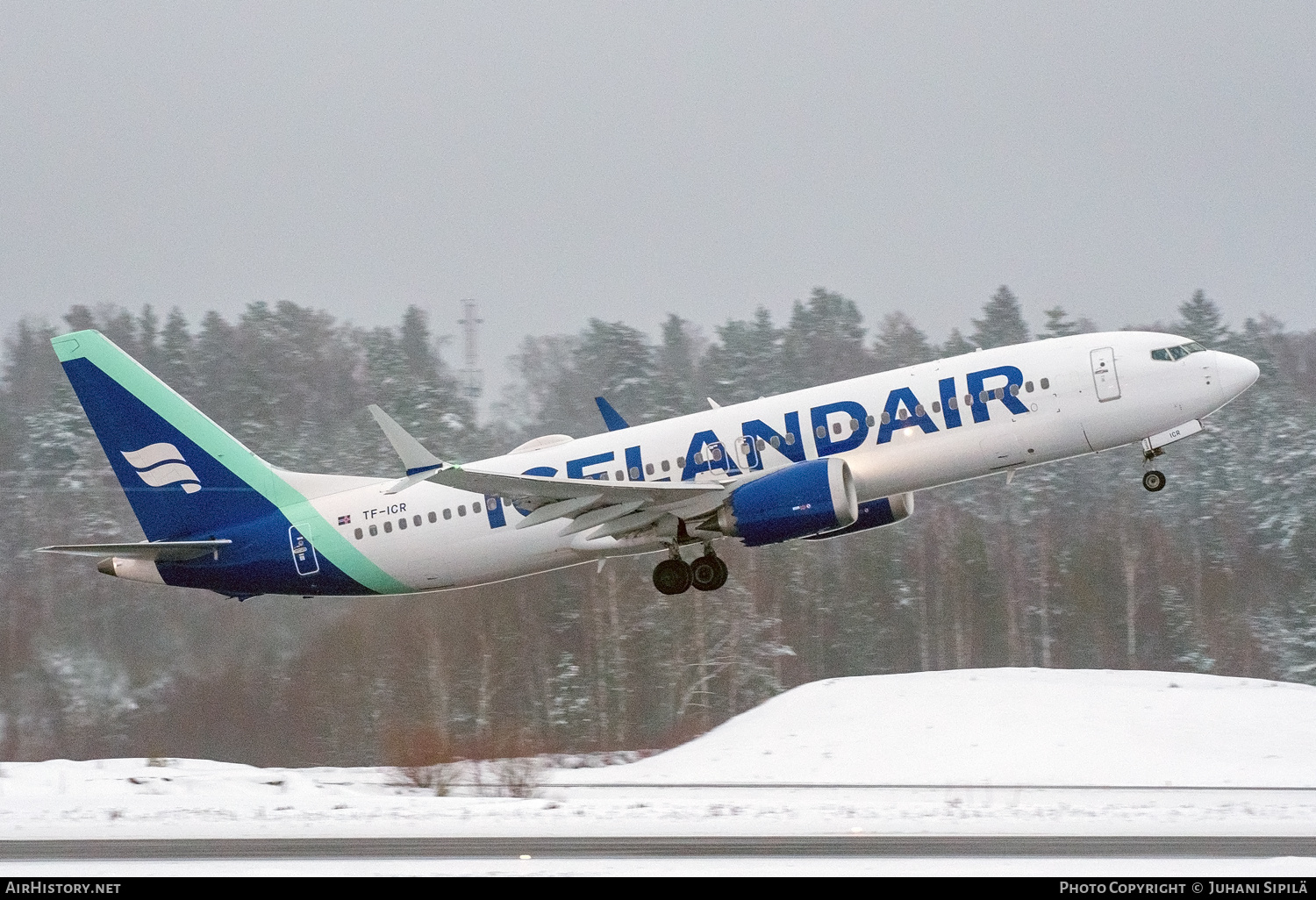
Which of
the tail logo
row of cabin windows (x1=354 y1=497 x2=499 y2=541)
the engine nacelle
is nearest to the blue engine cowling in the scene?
the engine nacelle

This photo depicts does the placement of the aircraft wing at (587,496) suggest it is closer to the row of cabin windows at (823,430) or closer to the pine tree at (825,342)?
the row of cabin windows at (823,430)

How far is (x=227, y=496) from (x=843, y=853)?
18.3 m

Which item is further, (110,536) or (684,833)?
(110,536)

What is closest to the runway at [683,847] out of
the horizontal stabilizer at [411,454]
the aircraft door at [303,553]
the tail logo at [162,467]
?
the horizontal stabilizer at [411,454]

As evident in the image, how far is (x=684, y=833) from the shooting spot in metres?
20.4

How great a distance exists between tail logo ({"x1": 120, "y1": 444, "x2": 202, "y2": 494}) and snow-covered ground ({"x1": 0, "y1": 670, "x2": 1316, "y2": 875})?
5757 mm

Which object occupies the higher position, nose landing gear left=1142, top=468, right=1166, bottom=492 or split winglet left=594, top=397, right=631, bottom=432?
split winglet left=594, top=397, right=631, bottom=432

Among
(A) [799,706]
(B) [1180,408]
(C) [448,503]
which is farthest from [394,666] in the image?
(B) [1180,408]

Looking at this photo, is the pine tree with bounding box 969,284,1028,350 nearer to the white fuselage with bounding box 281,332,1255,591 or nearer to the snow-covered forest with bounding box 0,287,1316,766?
the snow-covered forest with bounding box 0,287,1316,766

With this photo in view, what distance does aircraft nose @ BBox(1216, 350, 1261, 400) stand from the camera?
27625 millimetres

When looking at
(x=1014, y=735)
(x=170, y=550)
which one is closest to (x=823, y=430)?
(x=1014, y=735)
